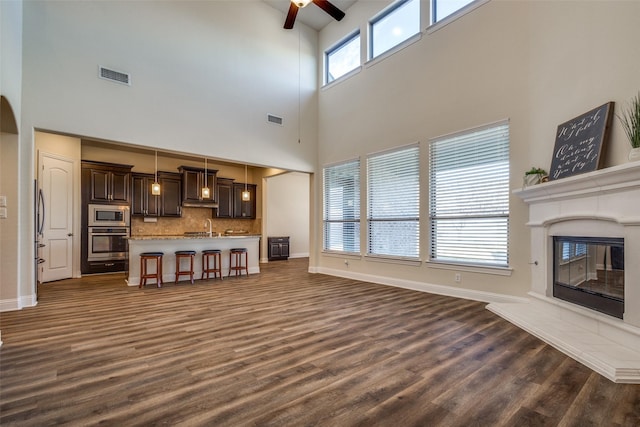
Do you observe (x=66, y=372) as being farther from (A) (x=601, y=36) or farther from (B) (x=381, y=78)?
(B) (x=381, y=78)

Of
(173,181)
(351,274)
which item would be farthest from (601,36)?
(173,181)

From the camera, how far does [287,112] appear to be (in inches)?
282

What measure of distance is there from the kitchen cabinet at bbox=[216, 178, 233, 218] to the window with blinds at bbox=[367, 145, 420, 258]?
4.90m

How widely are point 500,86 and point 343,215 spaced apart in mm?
3756

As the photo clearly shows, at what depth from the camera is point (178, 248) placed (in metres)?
6.45

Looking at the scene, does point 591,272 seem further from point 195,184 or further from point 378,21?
point 195,184

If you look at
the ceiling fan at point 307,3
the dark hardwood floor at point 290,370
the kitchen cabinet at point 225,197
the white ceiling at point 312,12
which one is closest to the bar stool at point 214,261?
the dark hardwood floor at point 290,370

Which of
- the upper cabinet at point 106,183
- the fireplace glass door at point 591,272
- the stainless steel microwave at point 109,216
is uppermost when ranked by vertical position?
the upper cabinet at point 106,183

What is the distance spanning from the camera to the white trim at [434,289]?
4445 mm

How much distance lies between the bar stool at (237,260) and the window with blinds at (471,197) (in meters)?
4.09

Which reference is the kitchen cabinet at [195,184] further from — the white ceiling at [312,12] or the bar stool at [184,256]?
the white ceiling at [312,12]

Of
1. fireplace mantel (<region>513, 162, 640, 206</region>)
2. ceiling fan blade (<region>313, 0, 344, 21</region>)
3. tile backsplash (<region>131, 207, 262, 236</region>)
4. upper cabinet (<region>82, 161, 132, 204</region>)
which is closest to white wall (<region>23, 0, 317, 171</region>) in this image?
ceiling fan blade (<region>313, 0, 344, 21</region>)

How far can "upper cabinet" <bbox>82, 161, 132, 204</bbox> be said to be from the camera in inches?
278

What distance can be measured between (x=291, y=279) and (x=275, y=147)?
2.90 metres
